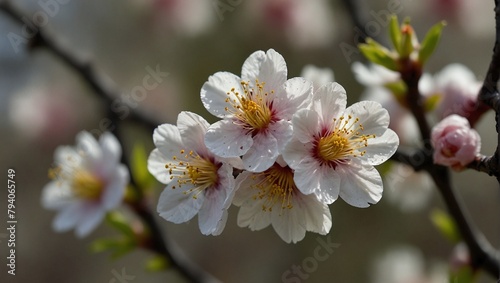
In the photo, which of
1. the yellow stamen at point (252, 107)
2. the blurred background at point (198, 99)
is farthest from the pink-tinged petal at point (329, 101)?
the blurred background at point (198, 99)

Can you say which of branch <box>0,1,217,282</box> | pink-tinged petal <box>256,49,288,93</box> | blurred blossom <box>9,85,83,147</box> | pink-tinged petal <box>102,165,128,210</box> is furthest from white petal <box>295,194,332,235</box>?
blurred blossom <box>9,85,83,147</box>

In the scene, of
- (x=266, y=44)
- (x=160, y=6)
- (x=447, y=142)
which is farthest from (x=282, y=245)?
(x=447, y=142)

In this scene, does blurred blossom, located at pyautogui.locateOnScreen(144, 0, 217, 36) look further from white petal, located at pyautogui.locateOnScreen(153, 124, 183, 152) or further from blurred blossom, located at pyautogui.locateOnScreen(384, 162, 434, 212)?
white petal, located at pyautogui.locateOnScreen(153, 124, 183, 152)

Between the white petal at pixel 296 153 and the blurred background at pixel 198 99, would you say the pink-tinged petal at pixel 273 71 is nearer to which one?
the white petal at pixel 296 153

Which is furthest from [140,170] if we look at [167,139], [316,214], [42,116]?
[42,116]

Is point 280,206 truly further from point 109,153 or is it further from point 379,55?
point 109,153

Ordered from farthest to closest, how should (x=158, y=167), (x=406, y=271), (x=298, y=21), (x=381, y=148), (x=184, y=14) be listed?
(x=184, y=14) < (x=298, y=21) < (x=406, y=271) < (x=158, y=167) < (x=381, y=148)

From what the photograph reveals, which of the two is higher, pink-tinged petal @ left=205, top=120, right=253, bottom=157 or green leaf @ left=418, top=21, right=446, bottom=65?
pink-tinged petal @ left=205, top=120, right=253, bottom=157
